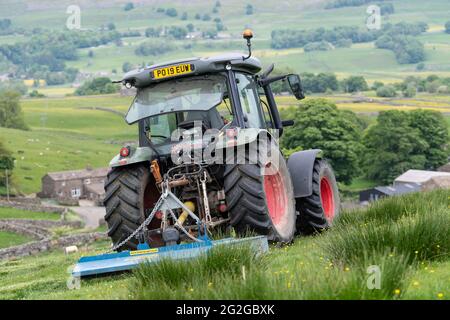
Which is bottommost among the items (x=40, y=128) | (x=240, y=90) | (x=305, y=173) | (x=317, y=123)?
(x=40, y=128)

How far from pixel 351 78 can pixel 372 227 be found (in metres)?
164

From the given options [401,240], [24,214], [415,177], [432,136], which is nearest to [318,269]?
[401,240]

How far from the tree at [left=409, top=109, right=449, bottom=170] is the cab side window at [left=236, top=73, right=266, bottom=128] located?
86.1m

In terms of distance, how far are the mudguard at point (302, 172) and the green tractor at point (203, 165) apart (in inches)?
0.7

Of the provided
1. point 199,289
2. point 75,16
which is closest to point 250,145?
point 199,289

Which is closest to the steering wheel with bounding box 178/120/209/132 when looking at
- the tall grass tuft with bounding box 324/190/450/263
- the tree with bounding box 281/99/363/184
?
the tall grass tuft with bounding box 324/190/450/263

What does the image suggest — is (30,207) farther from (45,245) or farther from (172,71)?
(172,71)

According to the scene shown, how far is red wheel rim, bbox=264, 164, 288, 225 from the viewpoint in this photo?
46.8ft

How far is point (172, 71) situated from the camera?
14.6 metres

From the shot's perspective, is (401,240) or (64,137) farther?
(64,137)

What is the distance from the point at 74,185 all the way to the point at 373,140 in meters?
31.6

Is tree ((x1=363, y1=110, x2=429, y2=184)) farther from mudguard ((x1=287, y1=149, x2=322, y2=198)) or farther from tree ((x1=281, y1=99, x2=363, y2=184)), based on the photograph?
mudguard ((x1=287, y1=149, x2=322, y2=198))

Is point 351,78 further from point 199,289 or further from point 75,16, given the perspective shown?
point 199,289
